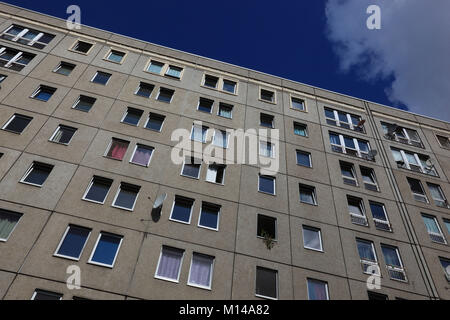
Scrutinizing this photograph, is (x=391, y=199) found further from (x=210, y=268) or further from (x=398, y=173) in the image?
(x=210, y=268)

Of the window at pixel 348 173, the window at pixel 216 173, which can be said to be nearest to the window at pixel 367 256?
the window at pixel 348 173

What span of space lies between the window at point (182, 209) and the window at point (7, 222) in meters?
7.11

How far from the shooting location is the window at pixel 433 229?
61.2 feet

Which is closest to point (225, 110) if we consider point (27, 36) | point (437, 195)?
point (437, 195)

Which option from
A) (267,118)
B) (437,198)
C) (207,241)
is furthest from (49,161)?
(437,198)

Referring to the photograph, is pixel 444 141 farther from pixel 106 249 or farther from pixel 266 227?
pixel 106 249

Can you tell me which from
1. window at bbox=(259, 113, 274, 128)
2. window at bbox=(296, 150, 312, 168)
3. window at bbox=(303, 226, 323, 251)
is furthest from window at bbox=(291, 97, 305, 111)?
window at bbox=(303, 226, 323, 251)

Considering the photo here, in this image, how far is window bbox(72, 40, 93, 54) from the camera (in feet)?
80.0

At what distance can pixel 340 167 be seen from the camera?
21531mm

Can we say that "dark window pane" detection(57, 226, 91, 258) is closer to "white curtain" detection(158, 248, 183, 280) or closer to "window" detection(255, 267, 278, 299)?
"white curtain" detection(158, 248, 183, 280)

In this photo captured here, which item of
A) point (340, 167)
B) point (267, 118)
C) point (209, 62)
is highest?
point (209, 62)

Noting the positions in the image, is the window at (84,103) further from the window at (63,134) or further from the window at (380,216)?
the window at (380,216)

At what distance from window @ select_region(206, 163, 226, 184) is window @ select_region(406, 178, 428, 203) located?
13235 millimetres
